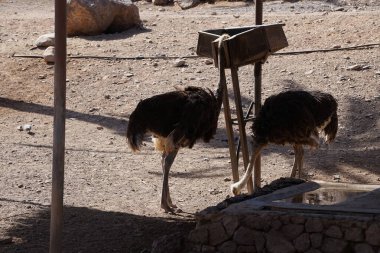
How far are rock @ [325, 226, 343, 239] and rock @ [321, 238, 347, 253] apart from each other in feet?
0.08

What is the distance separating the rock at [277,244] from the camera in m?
6.20

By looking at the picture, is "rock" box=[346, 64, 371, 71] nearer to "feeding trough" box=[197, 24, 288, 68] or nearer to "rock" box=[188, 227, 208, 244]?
"feeding trough" box=[197, 24, 288, 68]

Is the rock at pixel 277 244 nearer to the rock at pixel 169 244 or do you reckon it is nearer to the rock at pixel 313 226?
the rock at pixel 313 226

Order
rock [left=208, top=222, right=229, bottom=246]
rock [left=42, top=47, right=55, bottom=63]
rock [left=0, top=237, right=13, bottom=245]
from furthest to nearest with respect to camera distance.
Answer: rock [left=42, top=47, right=55, bottom=63] < rock [left=0, top=237, right=13, bottom=245] < rock [left=208, top=222, right=229, bottom=246]

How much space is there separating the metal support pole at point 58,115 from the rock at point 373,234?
6.38ft

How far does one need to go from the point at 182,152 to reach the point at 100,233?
10.8 feet

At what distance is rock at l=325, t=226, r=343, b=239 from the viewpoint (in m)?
6.08

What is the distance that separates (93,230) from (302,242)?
228 centimetres

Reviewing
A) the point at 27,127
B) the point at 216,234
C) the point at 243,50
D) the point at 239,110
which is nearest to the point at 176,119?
the point at 239,110

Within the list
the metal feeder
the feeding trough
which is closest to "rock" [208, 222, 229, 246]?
the metal feeder

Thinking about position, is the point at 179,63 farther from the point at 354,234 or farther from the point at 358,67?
the point at 354,234

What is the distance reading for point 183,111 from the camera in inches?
332

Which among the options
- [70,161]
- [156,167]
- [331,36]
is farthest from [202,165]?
[331,36]

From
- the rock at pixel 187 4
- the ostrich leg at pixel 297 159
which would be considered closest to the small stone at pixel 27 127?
the ostrich leg at pixel 297 159
